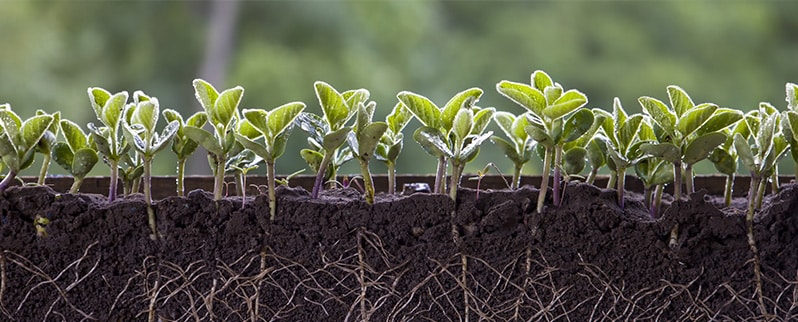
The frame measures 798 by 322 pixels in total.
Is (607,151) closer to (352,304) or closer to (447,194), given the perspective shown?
(447,194)

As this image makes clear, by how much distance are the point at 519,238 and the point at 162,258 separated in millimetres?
307

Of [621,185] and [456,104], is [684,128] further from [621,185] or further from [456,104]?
[456,104]

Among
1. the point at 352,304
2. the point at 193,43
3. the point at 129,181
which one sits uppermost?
the point at 193,43

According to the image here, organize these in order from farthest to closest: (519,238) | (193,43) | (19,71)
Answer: (193,43) < (19,71) < (519,238)

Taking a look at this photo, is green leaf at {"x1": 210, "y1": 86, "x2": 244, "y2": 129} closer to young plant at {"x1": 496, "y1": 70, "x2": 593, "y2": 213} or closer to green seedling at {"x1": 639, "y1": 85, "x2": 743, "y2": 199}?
young plant at {"x1": 496, "y1": 70, "x2": 593, "y2": 213}

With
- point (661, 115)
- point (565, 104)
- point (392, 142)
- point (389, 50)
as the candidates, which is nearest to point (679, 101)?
point (661, 115)

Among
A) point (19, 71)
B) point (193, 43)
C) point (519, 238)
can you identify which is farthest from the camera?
point (193, 43)

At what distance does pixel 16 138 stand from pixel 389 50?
13.1ft

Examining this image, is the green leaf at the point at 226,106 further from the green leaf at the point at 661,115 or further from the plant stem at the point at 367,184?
the green leaf at the point at 661,115

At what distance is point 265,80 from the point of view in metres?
4.12

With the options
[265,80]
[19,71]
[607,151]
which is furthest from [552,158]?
[19,71]

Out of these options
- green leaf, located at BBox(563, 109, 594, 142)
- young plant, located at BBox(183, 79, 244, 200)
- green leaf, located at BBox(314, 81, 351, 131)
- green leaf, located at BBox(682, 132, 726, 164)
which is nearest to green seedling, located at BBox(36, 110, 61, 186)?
young plant, located at BBox(183, 79, 244, 200)

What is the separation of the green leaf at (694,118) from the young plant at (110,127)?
1.54ft

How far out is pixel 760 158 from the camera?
673 millimetres
